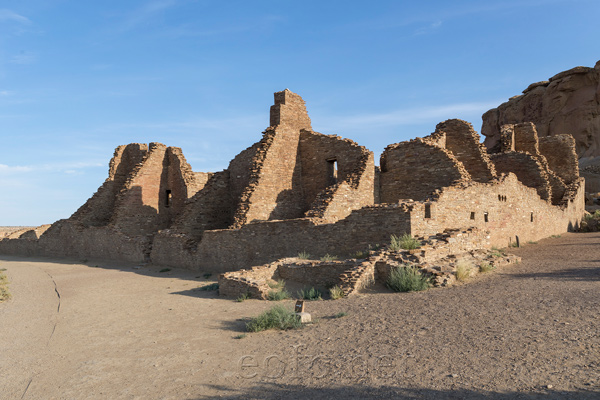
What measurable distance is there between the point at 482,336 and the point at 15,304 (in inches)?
441

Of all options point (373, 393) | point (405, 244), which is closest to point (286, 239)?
point (405, 244)

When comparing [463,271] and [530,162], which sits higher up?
[530,162]

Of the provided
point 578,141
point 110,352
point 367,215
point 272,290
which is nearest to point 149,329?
point 110,352

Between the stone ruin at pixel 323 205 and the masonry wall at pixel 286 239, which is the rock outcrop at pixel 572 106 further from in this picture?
the masonry wall at pixel 286 239

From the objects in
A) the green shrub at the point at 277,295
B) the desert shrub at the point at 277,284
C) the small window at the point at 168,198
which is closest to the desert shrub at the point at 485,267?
the green shrub at the point at 277,295

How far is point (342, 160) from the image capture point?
666 inches

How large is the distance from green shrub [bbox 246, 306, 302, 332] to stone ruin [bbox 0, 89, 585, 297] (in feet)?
7.63

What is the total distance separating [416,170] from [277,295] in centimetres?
833

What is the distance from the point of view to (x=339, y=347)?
571cm

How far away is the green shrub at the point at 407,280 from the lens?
8.66 m

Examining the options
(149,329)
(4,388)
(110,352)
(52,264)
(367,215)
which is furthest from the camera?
(52,264)

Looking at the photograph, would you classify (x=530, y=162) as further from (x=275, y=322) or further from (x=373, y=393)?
(x=373, y=393)

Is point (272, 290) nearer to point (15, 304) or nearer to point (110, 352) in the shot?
point (110, 352)

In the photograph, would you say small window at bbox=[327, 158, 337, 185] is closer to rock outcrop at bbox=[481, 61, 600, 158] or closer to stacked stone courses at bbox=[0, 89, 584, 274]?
stacked stone courses at bbox=[0, 89, 584, 274]
